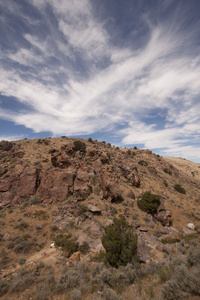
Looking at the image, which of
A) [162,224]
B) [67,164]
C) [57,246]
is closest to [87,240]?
[57,246]

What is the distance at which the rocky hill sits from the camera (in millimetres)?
6438

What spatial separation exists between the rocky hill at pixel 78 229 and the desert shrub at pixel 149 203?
62cm

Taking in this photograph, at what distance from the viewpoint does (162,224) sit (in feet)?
56.0

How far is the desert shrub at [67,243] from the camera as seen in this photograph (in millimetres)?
10234

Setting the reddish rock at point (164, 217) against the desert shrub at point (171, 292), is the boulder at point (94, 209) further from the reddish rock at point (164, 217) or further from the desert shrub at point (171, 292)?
the desert shrub at point (171, 292)

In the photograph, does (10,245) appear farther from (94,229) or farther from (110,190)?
(110,190)

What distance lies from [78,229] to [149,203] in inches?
445

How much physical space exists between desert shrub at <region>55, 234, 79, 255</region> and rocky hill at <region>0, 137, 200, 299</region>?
9cm

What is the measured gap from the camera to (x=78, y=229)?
13172 mm

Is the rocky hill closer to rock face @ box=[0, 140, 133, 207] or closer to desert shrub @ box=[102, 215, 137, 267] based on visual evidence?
rock face @ box=[0, 140, 133, 207]

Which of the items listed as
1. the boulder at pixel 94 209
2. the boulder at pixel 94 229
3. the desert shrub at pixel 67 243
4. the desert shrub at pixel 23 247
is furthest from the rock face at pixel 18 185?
the boulder at pixel 94 229

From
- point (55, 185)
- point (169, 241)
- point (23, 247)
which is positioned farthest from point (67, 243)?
point (169, 241)

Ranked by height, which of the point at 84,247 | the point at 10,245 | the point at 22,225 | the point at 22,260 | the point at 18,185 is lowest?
the point at 84,247

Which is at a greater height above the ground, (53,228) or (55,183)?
(55,183)
